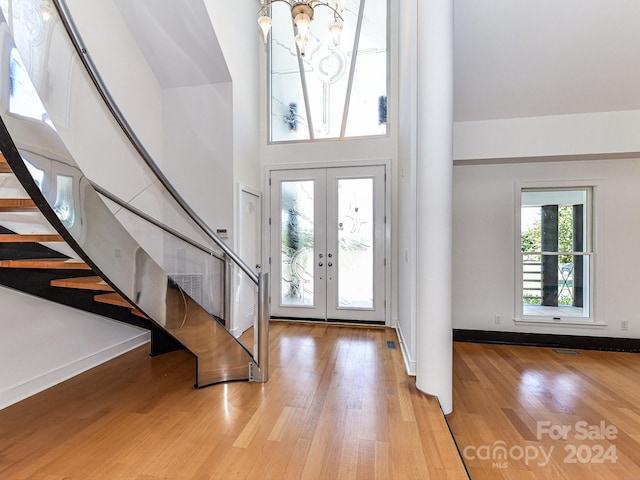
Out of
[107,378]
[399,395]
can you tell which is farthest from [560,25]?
[107,378]

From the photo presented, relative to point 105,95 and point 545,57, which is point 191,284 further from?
point 545,57

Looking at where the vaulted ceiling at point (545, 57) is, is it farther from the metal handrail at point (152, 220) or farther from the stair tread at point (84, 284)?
the stair tread at point (84, 284)

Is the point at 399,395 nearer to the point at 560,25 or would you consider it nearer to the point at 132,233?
the point at 132,233

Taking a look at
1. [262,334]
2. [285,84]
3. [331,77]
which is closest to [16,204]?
[262,334]

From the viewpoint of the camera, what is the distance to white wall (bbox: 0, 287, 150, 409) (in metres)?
2.36

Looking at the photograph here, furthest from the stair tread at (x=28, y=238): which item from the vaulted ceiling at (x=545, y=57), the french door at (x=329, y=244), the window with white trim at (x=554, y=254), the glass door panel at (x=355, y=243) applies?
the window with white trim at (x=554, y=254)

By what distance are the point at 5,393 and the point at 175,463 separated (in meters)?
1.79

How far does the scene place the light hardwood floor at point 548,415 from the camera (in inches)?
73.7

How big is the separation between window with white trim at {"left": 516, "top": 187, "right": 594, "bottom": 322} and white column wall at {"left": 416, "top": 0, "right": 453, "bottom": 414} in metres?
2.36

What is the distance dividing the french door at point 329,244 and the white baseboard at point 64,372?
2.06 metres

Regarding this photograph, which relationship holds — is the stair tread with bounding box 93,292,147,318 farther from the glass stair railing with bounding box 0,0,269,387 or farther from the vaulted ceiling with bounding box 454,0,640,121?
the vaulted ceiling with bounding box 454,0,640,121

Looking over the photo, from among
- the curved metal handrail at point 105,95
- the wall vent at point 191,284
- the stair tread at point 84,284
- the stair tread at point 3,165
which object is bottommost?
the wall vent at point 191,284

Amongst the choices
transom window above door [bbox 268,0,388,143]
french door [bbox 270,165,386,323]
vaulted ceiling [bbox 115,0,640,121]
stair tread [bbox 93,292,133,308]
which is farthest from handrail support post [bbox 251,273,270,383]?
transom window above door [bbox 268,0,388,143]

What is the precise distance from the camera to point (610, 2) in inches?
103
